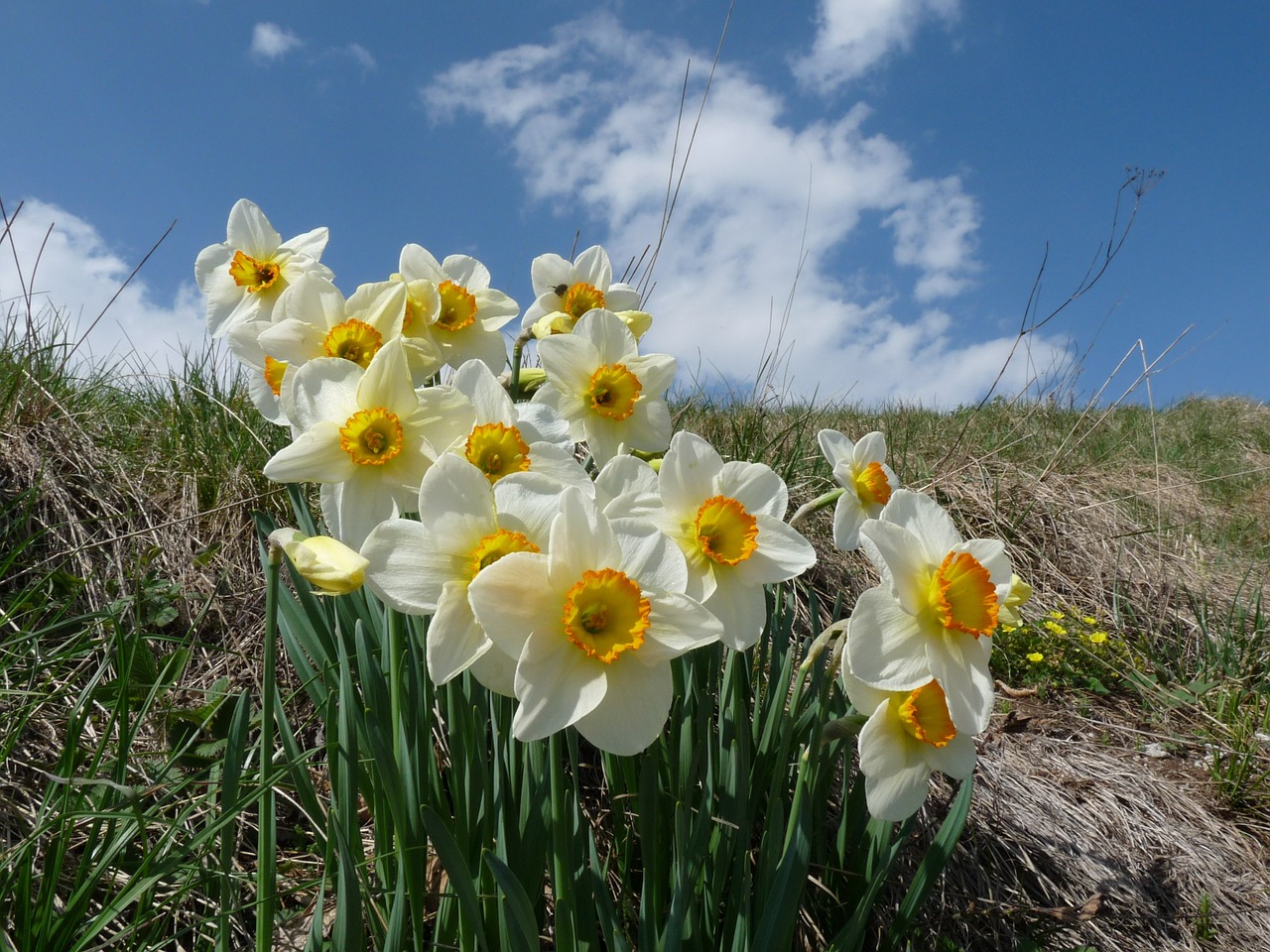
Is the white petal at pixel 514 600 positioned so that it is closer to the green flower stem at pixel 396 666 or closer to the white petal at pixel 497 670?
the white petal at pixel 497 670

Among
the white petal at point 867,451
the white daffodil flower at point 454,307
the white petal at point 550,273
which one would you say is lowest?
the white petal at point 867,451

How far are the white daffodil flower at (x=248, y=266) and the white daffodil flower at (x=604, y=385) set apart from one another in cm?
63

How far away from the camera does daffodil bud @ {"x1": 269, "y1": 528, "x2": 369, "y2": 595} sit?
907 mm

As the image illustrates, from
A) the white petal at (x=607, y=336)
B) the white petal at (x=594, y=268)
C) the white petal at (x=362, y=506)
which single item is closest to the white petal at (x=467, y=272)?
the white petal at (x=594, y=268)

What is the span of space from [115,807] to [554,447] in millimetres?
1235

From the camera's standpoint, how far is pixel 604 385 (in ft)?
4.40

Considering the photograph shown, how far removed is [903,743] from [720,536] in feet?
1.27

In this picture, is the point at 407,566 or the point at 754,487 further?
the point at 754,487

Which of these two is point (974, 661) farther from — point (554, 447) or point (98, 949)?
point (98, 949)

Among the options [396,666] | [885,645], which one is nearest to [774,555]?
[885,645]

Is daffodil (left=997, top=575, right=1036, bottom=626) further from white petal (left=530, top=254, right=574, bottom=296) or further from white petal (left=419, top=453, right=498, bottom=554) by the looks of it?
white petal (left=530, top=254, right=574, bottom=296)

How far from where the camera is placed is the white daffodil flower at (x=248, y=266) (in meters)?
1.62

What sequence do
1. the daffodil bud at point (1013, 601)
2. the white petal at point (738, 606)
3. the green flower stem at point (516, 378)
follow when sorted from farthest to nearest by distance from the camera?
the green flower stem at point (516, 378), the daffodil bud at point (1013, 601), the white petal at point (738, 606)

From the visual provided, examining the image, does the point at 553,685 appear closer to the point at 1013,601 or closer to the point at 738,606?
the point at 738,606
